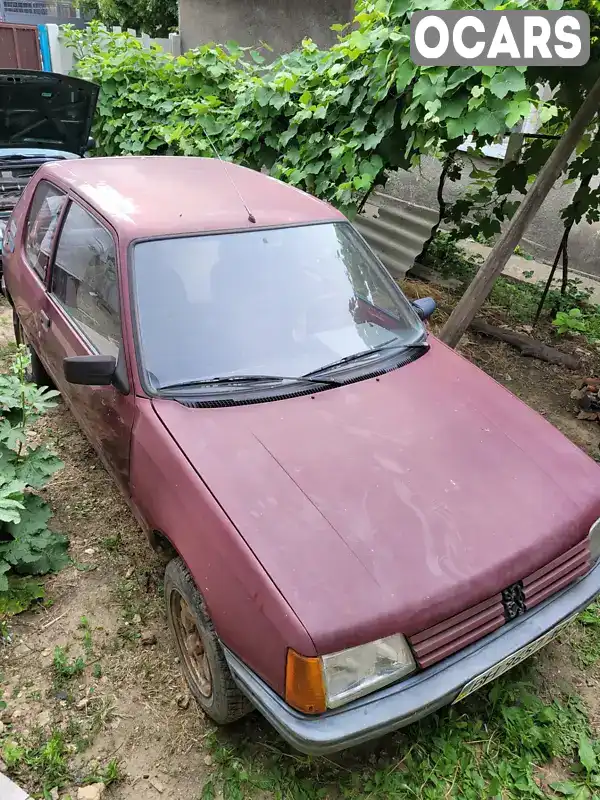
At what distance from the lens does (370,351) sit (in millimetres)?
2600

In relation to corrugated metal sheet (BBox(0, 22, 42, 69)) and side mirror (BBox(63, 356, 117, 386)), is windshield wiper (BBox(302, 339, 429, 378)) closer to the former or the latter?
side mirror (BBox(63, 356, 117, 386))

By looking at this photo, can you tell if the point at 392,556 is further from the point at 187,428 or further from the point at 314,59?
the point at 314,59

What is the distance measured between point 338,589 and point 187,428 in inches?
31.3

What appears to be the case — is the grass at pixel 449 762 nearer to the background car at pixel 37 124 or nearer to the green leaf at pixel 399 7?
the green leaf at pixel 399 7

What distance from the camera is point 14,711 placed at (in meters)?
2.21

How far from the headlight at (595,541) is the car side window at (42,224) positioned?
2.93 metres

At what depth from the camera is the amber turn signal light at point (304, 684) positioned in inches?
63.5

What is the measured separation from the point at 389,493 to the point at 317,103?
397 cm

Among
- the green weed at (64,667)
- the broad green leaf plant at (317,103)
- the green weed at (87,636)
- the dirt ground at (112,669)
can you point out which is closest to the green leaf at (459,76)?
the broad green leaf plant at (317,103)

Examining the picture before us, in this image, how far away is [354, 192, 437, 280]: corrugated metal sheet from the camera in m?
6.55

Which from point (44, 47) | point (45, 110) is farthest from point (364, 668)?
point (44, 47)

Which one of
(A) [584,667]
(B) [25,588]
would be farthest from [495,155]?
(B) [25,588]

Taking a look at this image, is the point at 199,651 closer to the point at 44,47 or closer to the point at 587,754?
the point at 587,754

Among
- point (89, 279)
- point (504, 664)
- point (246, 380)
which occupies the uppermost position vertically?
point (89, 279)
